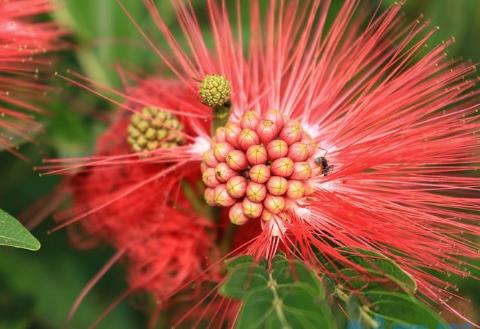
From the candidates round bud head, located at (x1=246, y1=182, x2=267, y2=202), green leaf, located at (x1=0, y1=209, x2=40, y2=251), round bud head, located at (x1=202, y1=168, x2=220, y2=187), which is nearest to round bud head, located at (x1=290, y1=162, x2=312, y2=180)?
round bud head, located at (x1=246, y1=182, x2=267, y2=202)

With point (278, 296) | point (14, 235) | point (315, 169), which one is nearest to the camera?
point (278, 296)

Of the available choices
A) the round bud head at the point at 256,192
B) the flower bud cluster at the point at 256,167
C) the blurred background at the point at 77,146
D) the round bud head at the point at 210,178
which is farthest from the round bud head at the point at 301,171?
the blurred background at the point at 77,146

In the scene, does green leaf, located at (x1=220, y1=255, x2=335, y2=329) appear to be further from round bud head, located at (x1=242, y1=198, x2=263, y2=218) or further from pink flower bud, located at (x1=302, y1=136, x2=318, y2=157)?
pink flower bud, located at (x1=302, y1=136, x2=318, y2=157)

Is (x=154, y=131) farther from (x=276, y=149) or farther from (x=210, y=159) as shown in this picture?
(x=276, y=149)

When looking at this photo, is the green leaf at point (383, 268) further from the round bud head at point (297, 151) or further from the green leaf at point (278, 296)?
the round bud head at point (297, 151)

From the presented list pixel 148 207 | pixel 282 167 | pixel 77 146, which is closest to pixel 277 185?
pixel 282 167

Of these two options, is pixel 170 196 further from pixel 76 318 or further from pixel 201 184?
pixel 76 318

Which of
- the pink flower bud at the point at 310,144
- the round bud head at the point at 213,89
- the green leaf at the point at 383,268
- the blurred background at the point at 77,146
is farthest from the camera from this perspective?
the blurred background at the point at 77,146
